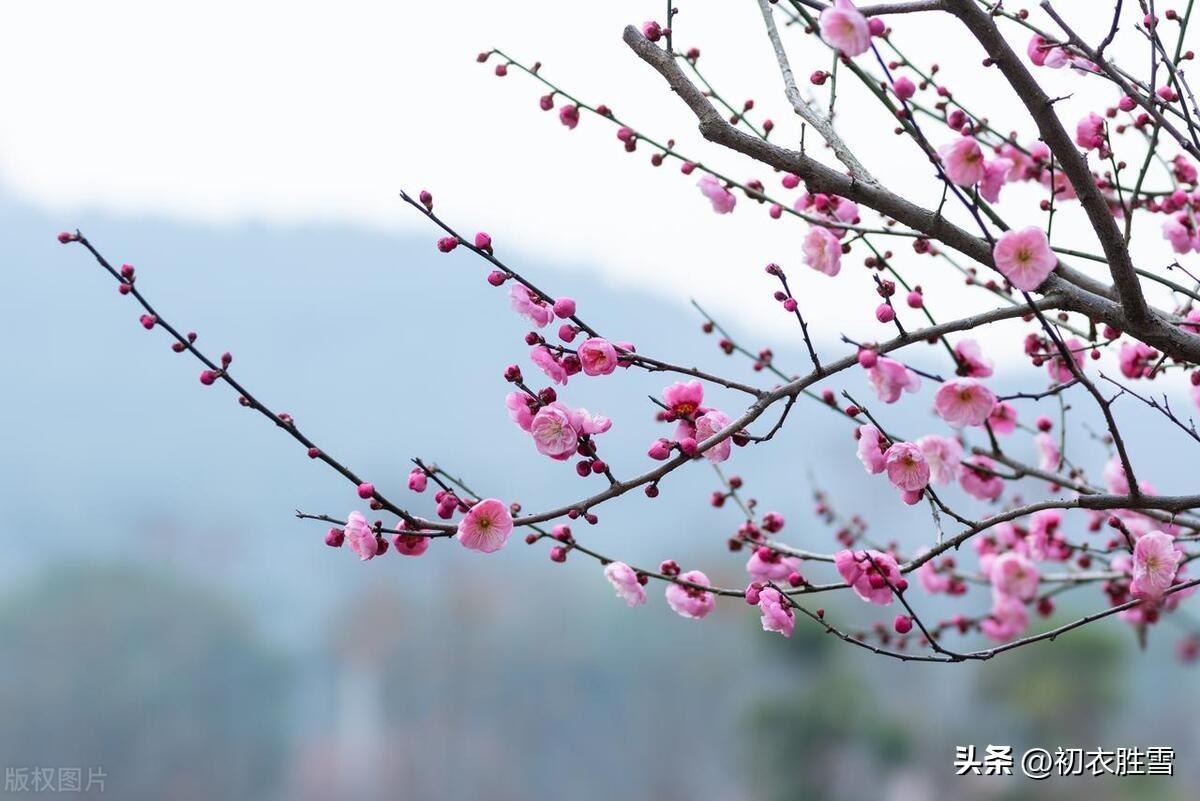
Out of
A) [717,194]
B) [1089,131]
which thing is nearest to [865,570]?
[717,194]

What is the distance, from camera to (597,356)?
895mm

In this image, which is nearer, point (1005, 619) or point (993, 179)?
point (993, 179)

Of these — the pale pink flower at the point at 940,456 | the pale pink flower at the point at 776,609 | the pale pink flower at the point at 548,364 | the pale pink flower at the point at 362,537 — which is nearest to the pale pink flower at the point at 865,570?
the pale pink flower at the point at 776,609

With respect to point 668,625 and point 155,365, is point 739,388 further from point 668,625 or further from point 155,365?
point 155,365

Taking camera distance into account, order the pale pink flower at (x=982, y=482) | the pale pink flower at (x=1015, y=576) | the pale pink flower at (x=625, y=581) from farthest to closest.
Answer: the pale pink flower at (x=1015, y=576), the pale pink flower at (x=982, y=482), the pale pink flower at (x=625, y=581)

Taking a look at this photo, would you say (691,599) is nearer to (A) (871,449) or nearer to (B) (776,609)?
(B) (776,609)

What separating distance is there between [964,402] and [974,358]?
183 mm

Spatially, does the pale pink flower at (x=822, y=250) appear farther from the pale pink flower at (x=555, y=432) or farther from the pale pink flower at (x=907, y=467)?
the pale pink flower at (x=555, y=432)

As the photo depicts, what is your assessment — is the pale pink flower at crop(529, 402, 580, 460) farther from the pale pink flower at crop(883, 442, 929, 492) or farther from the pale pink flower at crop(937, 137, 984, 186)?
the pale pink flower at crop(937, 137, 984, 186)

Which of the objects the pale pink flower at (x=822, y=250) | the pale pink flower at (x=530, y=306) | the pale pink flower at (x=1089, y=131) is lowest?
the pale pink flower at (x=530, y=306)

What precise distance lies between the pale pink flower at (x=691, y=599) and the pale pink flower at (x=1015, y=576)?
18.6 inches

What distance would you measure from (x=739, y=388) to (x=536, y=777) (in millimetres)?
8778

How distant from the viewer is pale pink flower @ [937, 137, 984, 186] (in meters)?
0.99

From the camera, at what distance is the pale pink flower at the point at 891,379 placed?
0.96 meters
